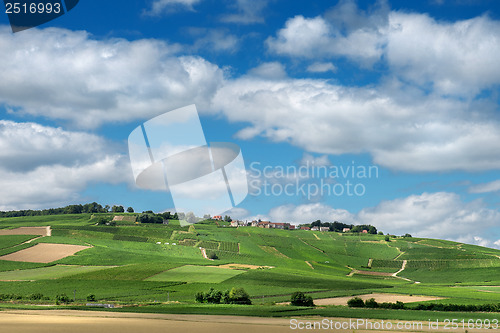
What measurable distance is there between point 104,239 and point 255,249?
56865 millimetres

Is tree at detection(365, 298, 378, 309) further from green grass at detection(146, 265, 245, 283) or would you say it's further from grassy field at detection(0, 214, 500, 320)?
green grass at detection(146, 265, 245, 283)

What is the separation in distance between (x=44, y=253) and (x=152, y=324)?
363 feet

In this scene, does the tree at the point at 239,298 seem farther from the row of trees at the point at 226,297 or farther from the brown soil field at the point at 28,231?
the brown soil field at the point at 28,231

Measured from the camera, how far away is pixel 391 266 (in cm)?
18962

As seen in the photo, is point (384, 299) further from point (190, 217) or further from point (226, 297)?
point (190, 217)

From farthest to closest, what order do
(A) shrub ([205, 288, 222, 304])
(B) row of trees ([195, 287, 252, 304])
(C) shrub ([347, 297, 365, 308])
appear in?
(A) shrub ([205, 288, 222, 304]), (B) row of trees ([195, 287, 252, 304]), (C) shrub ([347, 297, 365, 308])

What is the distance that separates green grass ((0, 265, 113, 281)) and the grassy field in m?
0.23

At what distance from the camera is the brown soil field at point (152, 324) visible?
142ft

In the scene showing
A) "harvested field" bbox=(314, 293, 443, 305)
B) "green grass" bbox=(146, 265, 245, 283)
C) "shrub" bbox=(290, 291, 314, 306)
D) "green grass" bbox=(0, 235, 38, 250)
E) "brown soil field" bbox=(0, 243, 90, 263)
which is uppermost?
"green grass" bbox=(0, 235, 38, 250)

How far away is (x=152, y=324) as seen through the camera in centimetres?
4766

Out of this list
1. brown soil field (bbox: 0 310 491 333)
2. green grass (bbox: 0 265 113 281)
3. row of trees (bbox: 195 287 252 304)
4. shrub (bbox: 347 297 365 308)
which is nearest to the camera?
brown soil field (bbox: 0 310 491 333)

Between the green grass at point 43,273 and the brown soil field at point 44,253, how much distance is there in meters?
12.4

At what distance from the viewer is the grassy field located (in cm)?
7931

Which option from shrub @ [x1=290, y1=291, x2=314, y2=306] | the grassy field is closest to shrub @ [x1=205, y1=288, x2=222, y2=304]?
the grassy field
